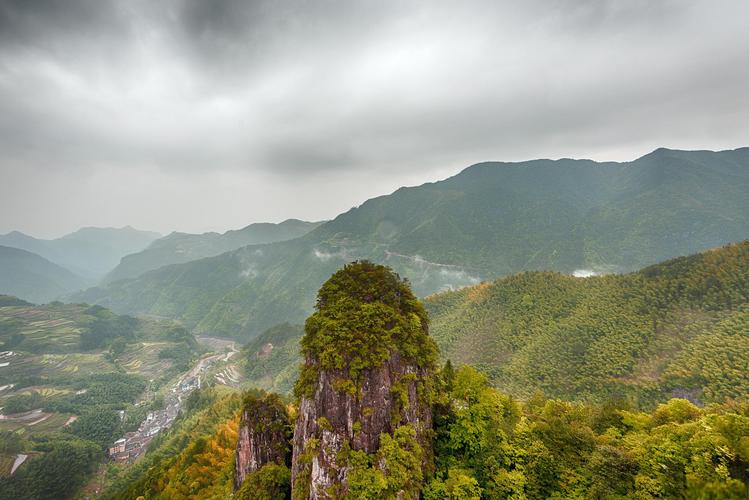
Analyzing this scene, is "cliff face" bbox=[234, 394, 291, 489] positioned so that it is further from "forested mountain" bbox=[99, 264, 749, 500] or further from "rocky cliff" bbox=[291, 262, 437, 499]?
"rocky cliff" bbox=[291, 262, 437, 499]

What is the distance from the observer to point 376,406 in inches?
843

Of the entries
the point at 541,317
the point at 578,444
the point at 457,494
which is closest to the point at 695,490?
the point at 578,444

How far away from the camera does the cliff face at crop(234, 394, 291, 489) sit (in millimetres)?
28250

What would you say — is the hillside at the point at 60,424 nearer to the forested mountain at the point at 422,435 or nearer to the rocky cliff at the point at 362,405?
the forested mountain at the point at 422,435

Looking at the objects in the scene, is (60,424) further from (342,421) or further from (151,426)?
(342,421)

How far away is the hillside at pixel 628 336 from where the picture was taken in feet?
178

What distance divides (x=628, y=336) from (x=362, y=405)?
78452mm

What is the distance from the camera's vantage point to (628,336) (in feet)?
231

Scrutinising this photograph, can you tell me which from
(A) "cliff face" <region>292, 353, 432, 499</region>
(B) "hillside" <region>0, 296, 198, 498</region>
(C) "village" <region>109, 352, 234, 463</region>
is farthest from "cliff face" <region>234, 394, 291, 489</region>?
(C) "village" <region>109, 352, 234, 463</region>

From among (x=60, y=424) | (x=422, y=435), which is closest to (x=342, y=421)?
(x=422, y=435)

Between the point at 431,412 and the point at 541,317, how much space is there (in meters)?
83.5

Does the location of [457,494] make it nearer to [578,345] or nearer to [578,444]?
[578,444]

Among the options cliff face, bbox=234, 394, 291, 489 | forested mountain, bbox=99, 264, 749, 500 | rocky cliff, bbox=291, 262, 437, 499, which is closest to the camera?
forested mountain, bbox=99, 264, 749, 500

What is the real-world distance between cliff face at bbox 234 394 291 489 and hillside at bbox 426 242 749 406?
2265 inches
